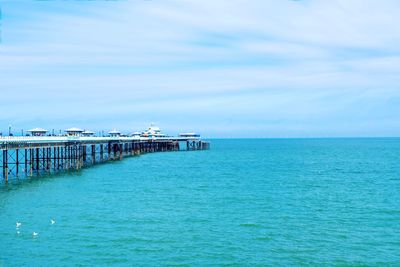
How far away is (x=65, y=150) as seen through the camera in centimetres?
6425

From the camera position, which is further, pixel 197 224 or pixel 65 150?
pixel 65 150

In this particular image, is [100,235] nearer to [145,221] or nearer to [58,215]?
[145,221]

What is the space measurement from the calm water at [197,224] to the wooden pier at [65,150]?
4.96 metres

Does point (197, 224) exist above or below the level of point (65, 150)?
below

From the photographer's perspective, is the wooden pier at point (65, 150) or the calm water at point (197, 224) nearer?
the calm water at point (197, 224)

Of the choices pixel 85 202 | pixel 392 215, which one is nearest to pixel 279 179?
pixel 392 215

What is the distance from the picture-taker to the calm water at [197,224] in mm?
21453

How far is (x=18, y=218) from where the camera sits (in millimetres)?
28312

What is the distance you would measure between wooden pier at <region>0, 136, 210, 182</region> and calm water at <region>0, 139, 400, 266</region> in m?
4.96

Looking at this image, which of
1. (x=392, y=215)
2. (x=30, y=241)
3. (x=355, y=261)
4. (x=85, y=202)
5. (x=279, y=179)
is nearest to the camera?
(x=355, y=261)

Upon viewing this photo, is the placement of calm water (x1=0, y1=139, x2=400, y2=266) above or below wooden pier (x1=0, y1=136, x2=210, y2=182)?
below

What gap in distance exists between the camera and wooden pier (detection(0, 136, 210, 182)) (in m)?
51.4

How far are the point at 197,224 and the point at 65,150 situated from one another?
41.1 metres

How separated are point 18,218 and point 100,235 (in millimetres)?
6820
